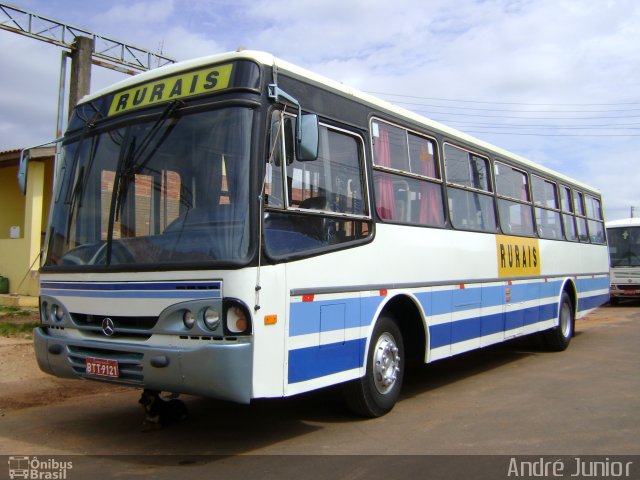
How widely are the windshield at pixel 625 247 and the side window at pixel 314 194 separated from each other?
18708 mm

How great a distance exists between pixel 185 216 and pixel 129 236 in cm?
59

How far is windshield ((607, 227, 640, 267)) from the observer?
2166 cm

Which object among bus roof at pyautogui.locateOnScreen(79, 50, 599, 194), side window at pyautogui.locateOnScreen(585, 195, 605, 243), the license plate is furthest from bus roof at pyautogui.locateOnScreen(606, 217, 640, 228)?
the license plate

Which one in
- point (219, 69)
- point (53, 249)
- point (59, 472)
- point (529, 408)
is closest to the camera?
point (59, 472)

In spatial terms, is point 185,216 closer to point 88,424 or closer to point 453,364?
point 88,424

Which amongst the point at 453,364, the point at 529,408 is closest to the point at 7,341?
the point at 453,364

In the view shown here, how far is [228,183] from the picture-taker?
4.72m

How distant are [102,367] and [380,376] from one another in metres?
2.52

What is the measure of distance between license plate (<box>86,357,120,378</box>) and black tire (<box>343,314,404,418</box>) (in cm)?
207

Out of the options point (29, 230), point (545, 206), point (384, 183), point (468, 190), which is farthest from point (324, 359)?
point (29, 230)

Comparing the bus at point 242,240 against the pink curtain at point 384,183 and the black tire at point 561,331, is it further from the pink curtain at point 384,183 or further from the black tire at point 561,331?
the black tire at point 561,331

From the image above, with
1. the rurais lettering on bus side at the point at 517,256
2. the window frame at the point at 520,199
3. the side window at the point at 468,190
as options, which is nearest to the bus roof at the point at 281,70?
the side window at the point at 468,190

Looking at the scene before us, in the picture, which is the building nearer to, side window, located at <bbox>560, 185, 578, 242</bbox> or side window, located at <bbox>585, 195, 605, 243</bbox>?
side window, located at <bbox>560, 185, 578, 242</bbox>

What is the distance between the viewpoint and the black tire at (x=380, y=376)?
19.2ft
